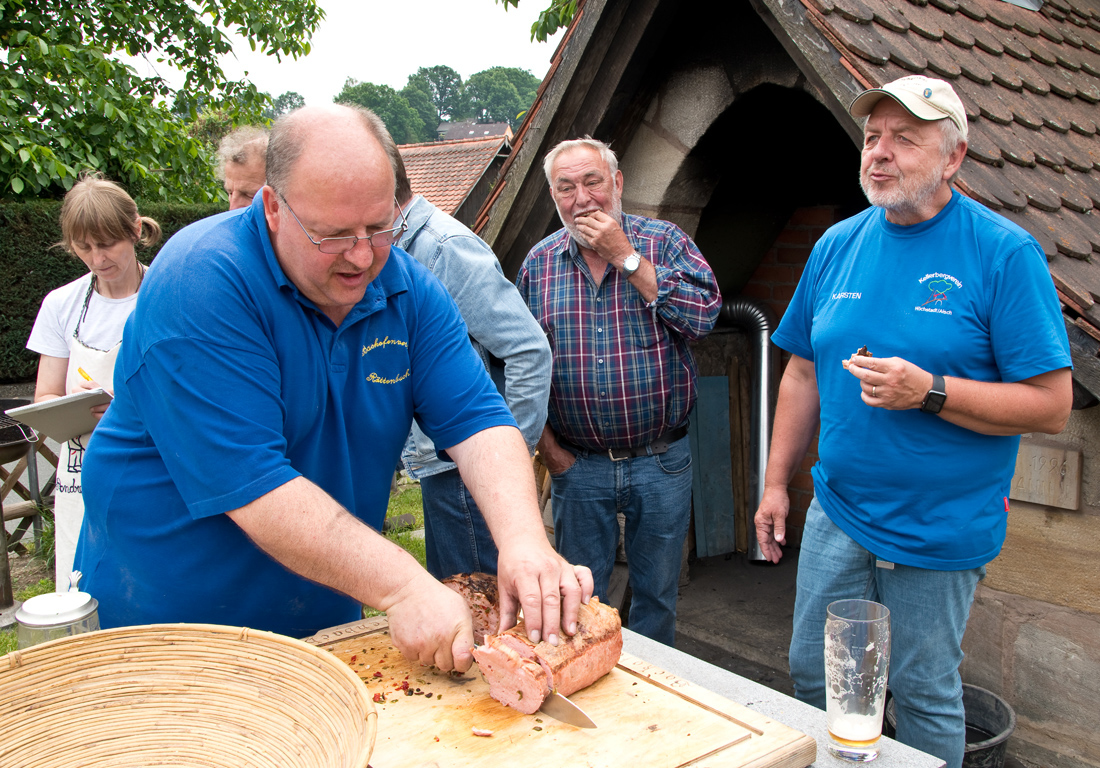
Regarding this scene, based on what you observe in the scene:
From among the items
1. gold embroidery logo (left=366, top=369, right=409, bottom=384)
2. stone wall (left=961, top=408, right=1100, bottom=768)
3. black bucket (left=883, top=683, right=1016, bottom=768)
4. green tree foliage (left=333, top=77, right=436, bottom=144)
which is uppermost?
green tree foliage (left=333, top=77, right=436, bottom=144)

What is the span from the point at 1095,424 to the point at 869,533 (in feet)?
3.42

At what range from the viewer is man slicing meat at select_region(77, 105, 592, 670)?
5.45 ft

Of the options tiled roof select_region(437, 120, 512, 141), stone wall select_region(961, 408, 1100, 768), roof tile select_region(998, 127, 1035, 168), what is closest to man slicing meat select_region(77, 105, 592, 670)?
stone wall select_region(961, 408, 1100, 768)

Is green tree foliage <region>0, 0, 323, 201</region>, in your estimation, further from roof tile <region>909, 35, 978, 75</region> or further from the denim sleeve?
roof tile <region>909, 35, 978, 75</region>

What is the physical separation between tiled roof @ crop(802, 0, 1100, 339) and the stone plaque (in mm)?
659

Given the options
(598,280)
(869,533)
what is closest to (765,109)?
(598,280)

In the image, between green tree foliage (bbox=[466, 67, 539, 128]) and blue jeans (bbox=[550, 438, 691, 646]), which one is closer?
blue jeans (bbox=[550, 438, 691, 646])

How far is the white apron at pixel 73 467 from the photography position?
11.9 feet

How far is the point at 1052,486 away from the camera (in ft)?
10.1

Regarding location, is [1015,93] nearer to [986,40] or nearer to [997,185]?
[986,40]

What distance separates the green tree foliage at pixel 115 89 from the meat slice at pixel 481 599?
912 cm

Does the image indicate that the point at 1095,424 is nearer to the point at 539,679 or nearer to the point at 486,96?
the point at 539,679

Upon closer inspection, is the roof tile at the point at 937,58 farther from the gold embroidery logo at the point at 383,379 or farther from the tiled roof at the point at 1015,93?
the gold embroidery logo at the point at 383,379

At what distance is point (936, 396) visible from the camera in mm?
2332
